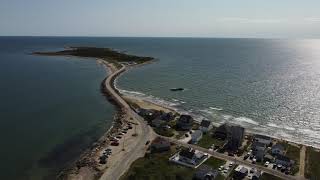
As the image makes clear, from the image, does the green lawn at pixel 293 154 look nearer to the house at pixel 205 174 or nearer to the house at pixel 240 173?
the house at pixel 240 173

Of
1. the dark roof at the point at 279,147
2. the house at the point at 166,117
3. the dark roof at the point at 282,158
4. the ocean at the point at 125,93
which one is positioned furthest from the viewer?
the house at the point at 166,117

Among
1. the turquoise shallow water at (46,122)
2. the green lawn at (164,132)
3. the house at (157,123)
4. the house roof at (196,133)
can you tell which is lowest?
the turquoise shallow water at (46,122)

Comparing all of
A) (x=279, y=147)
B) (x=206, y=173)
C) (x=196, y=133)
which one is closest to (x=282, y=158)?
(x=279, y=147)

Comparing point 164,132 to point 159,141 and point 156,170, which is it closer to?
point 159,141

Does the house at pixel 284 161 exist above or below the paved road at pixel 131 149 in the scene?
above

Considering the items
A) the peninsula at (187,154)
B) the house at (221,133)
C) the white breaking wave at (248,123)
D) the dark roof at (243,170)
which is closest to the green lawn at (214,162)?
the peninsula at (187,154)

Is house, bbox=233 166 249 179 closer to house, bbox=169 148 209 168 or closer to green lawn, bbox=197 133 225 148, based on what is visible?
house, bbox=169 148 209 168
